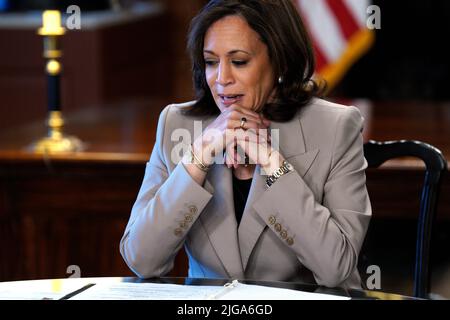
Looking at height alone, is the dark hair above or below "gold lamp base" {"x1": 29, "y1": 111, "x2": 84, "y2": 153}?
above

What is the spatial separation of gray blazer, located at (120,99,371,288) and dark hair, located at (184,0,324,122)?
38mm

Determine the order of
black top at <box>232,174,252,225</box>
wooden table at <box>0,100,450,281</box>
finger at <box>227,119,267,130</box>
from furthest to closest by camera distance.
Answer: wooden table at <box>0,100,450,281</box> → black top at <box>232,174,252,225</box> → finger at <box>227,119,267,130</box>

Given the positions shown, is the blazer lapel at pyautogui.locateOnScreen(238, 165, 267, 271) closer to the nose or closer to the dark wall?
the nose

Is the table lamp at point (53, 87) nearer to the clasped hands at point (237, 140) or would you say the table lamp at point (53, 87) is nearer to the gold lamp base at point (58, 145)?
the gold lamp base at point (58, 145)

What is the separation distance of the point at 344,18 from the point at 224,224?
3.33 meters

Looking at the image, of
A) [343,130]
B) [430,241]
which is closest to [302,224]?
[343,130]

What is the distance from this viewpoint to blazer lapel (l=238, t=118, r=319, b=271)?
2.12 metres

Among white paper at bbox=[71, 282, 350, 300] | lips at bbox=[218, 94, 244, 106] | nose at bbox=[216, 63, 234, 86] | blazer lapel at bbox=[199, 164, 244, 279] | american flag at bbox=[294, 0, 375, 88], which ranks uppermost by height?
american flag at bbox=[294, 0, 375, 88]

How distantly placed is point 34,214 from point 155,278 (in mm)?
1523

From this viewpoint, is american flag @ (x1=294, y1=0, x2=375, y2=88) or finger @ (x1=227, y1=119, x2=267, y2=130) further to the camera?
american flag @ (x1=294, y1=0, x2=375, y2=88)

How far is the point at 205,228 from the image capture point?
215cm

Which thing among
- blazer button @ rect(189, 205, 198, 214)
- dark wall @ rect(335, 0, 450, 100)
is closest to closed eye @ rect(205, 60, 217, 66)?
blazer button @ rect(189, 205, 198, 214)

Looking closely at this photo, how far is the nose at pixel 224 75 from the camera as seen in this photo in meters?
2.12

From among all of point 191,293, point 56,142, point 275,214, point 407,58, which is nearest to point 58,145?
point 56,142
